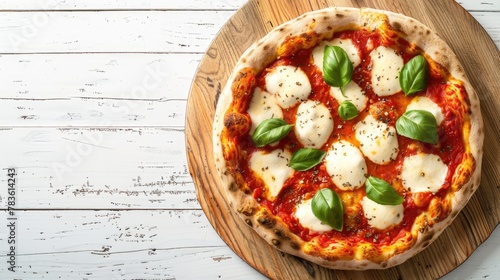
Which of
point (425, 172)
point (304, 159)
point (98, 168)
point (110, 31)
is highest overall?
point (110, 31)

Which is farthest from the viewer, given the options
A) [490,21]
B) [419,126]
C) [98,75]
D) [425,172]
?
[98,75]

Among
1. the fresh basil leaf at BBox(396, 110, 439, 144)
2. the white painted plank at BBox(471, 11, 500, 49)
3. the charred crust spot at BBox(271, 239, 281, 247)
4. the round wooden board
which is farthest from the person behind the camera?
the white painted plank at BBox(471, 11, 500, 49)

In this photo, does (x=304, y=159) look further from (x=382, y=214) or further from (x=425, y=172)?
(x=425, y=172)

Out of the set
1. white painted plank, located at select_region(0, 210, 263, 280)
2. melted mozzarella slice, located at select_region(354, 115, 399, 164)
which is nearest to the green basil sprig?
melted mozzarella slice, located at select_region(354, 115, 399, 164)

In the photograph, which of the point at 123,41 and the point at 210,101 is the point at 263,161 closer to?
the point at 210,101

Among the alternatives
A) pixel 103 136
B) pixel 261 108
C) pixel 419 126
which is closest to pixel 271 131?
pixel 261 108

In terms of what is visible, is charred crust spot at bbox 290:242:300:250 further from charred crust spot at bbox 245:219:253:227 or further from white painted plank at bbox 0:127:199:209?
white painted plank at bbox 0:127:199:209
